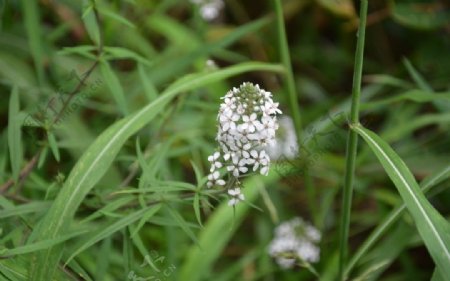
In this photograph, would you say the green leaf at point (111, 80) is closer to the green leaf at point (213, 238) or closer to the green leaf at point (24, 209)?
the green leaf at point (24, 209)

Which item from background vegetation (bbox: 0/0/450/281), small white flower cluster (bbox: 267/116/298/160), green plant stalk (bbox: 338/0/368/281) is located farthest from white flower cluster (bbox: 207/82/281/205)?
small white flower cluster (bbox: 267/116/298/160)

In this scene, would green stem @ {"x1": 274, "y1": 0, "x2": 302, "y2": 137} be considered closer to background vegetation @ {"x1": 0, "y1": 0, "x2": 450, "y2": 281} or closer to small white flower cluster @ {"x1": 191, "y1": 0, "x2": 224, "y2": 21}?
background vegetation @ {"x1": 0, "y1": 0, "x2": 450, "y2": 281}

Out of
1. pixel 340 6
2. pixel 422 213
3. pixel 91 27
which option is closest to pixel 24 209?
pixel 91 27

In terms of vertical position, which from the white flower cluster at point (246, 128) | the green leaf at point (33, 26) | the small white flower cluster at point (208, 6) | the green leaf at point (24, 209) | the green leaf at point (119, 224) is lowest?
the green leaf at point (119, 224)

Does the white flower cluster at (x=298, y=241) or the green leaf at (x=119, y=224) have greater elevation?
the white flower cluster at (x=298, y=241)

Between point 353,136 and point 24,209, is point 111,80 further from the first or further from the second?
point 353,136

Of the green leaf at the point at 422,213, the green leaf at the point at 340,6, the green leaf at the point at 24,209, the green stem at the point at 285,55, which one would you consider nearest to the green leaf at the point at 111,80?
the green leaf at the point at 24,209
